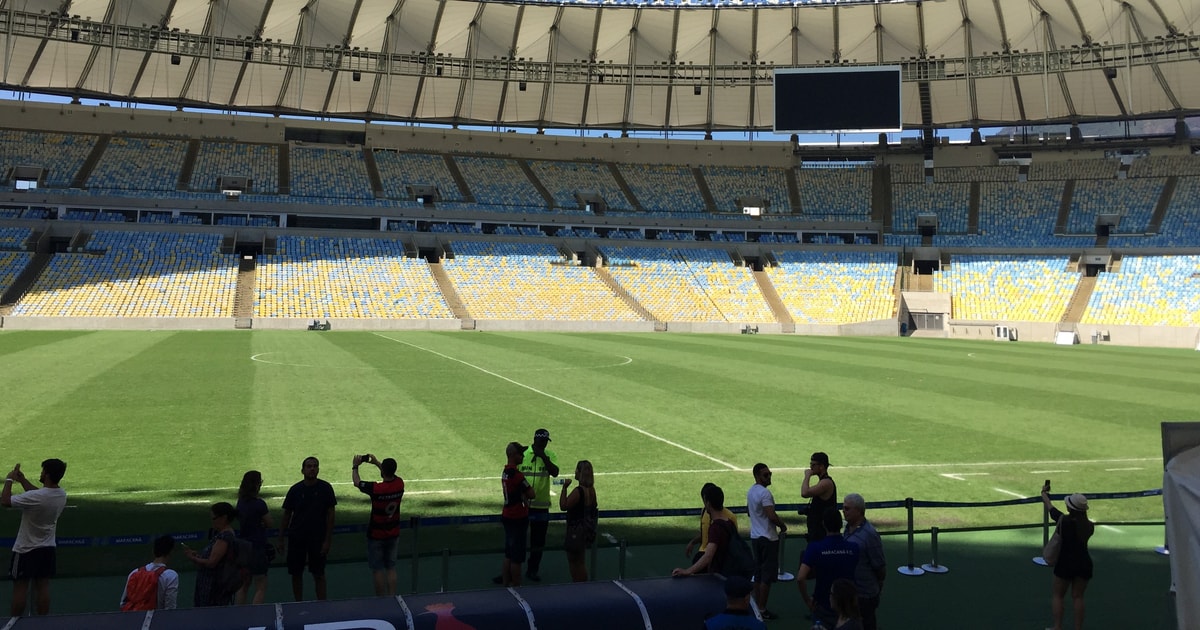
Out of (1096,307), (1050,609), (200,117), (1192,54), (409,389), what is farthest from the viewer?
(200,117)

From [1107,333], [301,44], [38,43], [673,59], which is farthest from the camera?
[673,59]

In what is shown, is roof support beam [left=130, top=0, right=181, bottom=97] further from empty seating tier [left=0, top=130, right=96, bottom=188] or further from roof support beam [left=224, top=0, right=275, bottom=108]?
empty seating tier [left=0, top=130, right=96, bottom=188]

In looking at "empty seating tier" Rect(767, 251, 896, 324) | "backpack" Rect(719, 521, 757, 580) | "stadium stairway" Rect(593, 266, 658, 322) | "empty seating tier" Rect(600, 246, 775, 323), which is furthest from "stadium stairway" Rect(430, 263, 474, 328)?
"backpack" Rect(719, 521, 757, 580)

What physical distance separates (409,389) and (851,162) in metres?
62.7

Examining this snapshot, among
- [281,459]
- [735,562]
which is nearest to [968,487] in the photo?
[735,562]

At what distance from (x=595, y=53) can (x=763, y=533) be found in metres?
60.2

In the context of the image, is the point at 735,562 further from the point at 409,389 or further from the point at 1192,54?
the point at 1192,54

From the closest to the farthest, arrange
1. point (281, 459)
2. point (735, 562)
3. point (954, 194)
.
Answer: point (735, 562), point (281, 459), point (954, 194)

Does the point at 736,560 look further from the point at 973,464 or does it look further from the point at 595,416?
the point at 595,416

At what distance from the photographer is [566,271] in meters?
63.0

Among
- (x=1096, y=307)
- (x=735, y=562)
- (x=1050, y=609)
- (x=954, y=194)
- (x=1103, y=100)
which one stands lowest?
(x=1050, y=609)

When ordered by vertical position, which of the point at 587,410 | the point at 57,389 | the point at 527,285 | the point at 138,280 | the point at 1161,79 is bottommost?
the point at 587,410

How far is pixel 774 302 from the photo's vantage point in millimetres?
61906

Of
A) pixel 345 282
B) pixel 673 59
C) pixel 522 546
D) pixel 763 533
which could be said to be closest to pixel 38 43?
pixel 345 282
